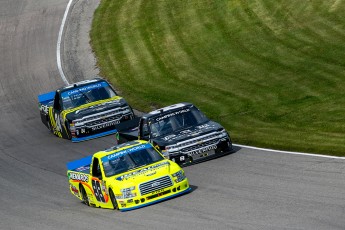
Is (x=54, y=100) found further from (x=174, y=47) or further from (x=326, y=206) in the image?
(x=326, y=206)

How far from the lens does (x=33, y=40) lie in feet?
148

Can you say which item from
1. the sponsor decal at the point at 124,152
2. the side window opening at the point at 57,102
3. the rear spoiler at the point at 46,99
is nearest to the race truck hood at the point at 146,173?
the sponsor decal at the point at 124,152

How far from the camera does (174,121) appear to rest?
2370 centimetres

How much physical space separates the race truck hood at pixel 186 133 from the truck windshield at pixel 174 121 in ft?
0.80

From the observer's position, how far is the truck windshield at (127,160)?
19875 millimetres

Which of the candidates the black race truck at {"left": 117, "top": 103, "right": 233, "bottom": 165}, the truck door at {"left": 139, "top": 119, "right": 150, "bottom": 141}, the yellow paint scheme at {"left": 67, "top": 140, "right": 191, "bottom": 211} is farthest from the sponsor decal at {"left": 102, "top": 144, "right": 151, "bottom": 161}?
the truck door at {"left": 139, "top": 119, "right": 150, "bottom": 141}

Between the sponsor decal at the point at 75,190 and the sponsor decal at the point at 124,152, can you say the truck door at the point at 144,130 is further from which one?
the sponsor decal at the point at 124,152

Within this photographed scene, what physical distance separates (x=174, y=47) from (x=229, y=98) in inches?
360

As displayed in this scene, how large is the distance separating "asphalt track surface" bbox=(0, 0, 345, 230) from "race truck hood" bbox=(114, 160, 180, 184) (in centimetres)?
62

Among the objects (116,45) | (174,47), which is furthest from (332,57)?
(116,45)

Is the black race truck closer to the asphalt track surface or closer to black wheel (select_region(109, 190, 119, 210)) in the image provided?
the asphalt track surface

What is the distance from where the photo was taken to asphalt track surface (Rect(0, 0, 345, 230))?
1684 cm

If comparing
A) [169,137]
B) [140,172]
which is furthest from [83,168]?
[169,137]

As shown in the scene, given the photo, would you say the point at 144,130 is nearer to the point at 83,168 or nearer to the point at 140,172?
the point at 83,168
